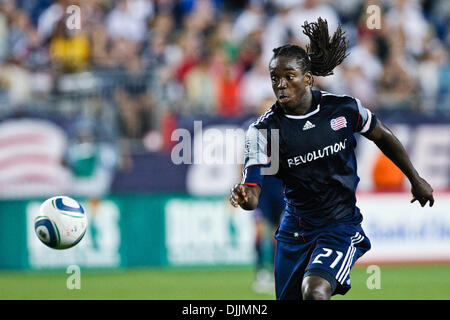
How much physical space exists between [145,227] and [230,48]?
4086mm

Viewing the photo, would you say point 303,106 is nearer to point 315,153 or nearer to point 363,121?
point 315,153

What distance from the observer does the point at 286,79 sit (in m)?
6.28

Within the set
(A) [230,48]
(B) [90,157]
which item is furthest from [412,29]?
(B) [90,157]

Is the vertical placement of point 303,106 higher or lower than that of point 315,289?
higher

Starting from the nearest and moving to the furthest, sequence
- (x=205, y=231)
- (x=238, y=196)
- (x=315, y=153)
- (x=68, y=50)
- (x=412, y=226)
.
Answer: (x=238, y=196) < (x=315, y=153) < (x=205, y=231) < (x=412, y=226) < (x=68, y=50)

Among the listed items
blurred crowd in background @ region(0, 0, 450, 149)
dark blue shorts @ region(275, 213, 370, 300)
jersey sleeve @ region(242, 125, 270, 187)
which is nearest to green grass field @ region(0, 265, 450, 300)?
blurred crowd in background @ region(0, 0, 450, 149)

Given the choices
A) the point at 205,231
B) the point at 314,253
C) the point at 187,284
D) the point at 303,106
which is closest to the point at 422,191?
the point at 314,253

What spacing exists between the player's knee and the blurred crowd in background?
8.24 meters

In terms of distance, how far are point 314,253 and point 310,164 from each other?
26.1 inches

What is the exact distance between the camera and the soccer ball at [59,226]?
22.9 ft

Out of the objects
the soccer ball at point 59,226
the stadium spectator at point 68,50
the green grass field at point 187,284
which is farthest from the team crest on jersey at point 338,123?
the stadium spectator at point 68,50

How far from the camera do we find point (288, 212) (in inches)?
267

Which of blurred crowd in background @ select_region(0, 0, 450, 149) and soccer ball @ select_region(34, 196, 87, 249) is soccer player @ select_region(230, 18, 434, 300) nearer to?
soccer ball @ select_region(34, 196, 87, 249)
